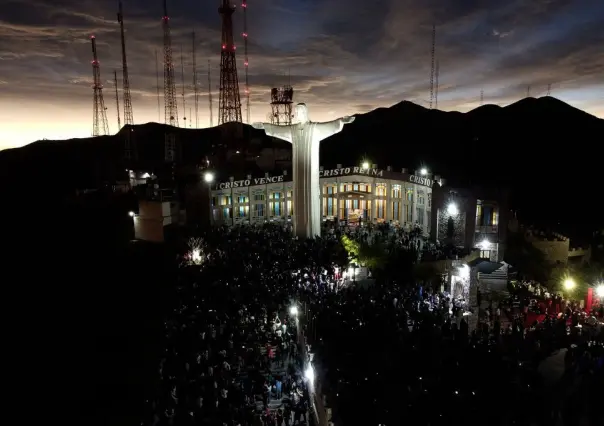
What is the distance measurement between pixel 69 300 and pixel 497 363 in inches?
957

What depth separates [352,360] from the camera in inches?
483

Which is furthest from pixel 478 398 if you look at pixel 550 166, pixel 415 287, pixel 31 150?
pixel 31 150

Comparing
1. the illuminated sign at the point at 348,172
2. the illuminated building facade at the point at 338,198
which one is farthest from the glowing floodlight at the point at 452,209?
the illuminated sign at the point at 348,172

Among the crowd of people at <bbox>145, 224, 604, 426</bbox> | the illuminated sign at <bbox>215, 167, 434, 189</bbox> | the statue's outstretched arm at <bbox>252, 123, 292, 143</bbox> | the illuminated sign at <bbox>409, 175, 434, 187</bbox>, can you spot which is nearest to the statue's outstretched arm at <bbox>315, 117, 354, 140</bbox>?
the statue's outstretched arm at <bbox>252, 123, 292, 143</bbox>

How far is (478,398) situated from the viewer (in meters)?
10.1

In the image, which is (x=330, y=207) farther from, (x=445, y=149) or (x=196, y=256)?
(x=445, y=149)

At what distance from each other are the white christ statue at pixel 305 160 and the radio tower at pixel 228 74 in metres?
21.0

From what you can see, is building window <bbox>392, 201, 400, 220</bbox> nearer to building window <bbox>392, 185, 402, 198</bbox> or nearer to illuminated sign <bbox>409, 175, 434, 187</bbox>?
building window <bbox>392, 185, 402, 198</bbox>

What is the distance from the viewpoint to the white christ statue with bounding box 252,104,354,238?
93.3ft

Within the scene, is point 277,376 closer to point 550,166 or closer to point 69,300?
point 69,300

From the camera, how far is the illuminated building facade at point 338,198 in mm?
35844

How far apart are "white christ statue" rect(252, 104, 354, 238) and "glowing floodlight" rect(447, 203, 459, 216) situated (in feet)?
27.6

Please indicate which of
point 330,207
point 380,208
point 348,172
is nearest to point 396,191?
point 380,208

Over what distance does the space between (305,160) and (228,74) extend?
25.5 meters
